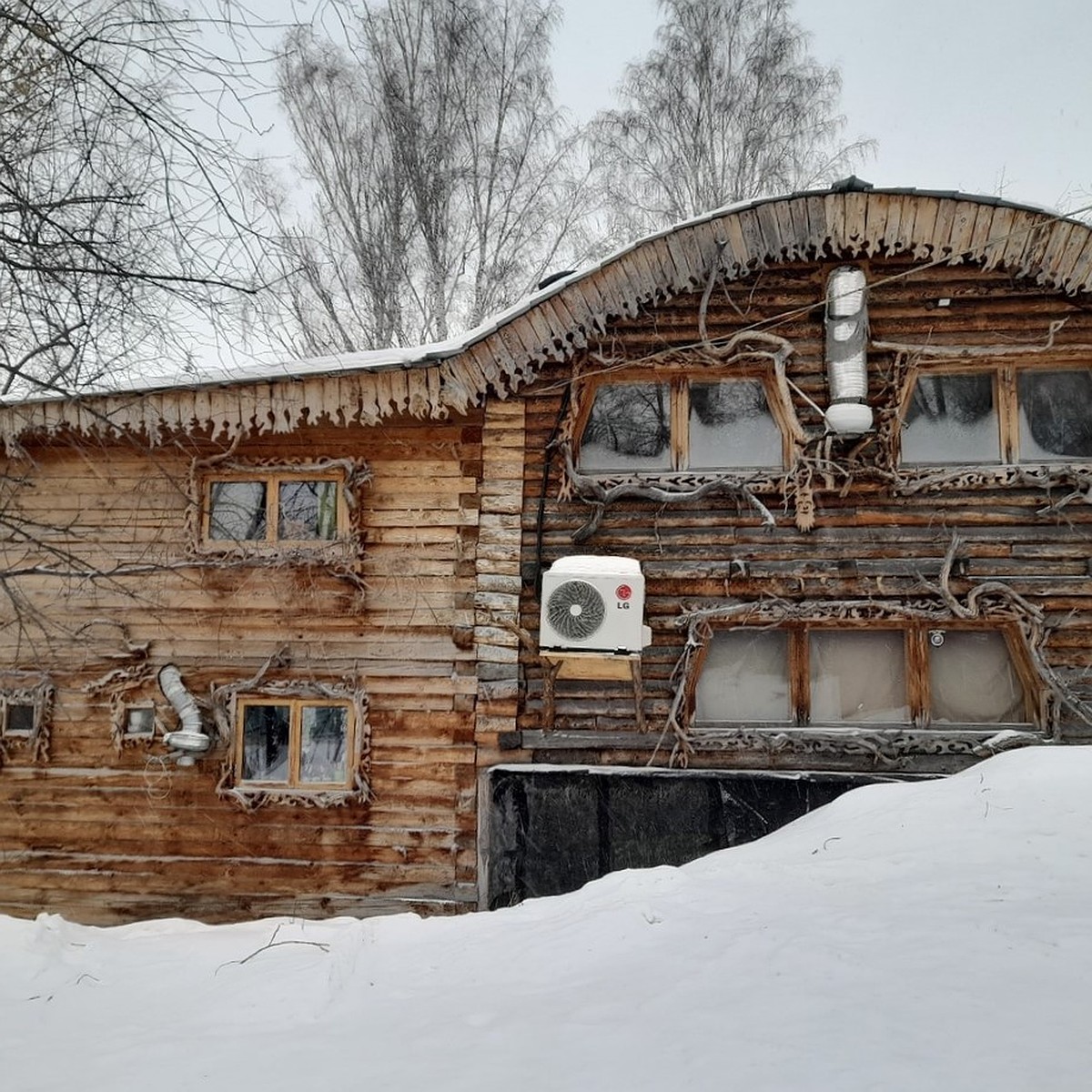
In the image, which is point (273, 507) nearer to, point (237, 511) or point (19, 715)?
point (237, 511)

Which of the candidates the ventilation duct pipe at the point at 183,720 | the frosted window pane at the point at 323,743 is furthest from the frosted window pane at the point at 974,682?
the ventilation duct pipe at the point at 183,720

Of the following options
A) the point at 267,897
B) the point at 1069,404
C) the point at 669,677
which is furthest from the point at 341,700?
the point at 1069,404

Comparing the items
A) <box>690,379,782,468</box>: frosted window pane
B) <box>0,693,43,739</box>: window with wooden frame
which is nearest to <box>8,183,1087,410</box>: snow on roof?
Result: <box>690,379,782,468</box>: frosted window pane

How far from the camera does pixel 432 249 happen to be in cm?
1847

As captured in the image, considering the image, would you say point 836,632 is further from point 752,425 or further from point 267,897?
point 267,897

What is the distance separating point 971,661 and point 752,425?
2888mm

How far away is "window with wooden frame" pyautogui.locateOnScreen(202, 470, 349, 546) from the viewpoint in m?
8.45

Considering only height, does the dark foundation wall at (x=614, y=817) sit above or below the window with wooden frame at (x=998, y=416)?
below

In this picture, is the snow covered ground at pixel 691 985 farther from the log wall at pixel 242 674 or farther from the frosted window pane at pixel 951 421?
the frosted window pane at pixel 951 421

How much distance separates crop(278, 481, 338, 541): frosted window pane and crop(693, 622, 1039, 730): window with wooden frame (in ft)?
12.4

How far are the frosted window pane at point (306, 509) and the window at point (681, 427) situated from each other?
2.43 meters

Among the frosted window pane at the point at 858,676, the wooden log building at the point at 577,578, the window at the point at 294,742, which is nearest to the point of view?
the wooden log building at the point at 577,578

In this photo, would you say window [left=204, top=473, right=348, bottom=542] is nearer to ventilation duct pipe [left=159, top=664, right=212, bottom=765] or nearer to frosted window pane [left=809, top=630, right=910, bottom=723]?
ventilation duct pipe [left=159, top=664, right=212, bottom=765]

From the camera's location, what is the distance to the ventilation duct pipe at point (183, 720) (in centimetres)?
796
